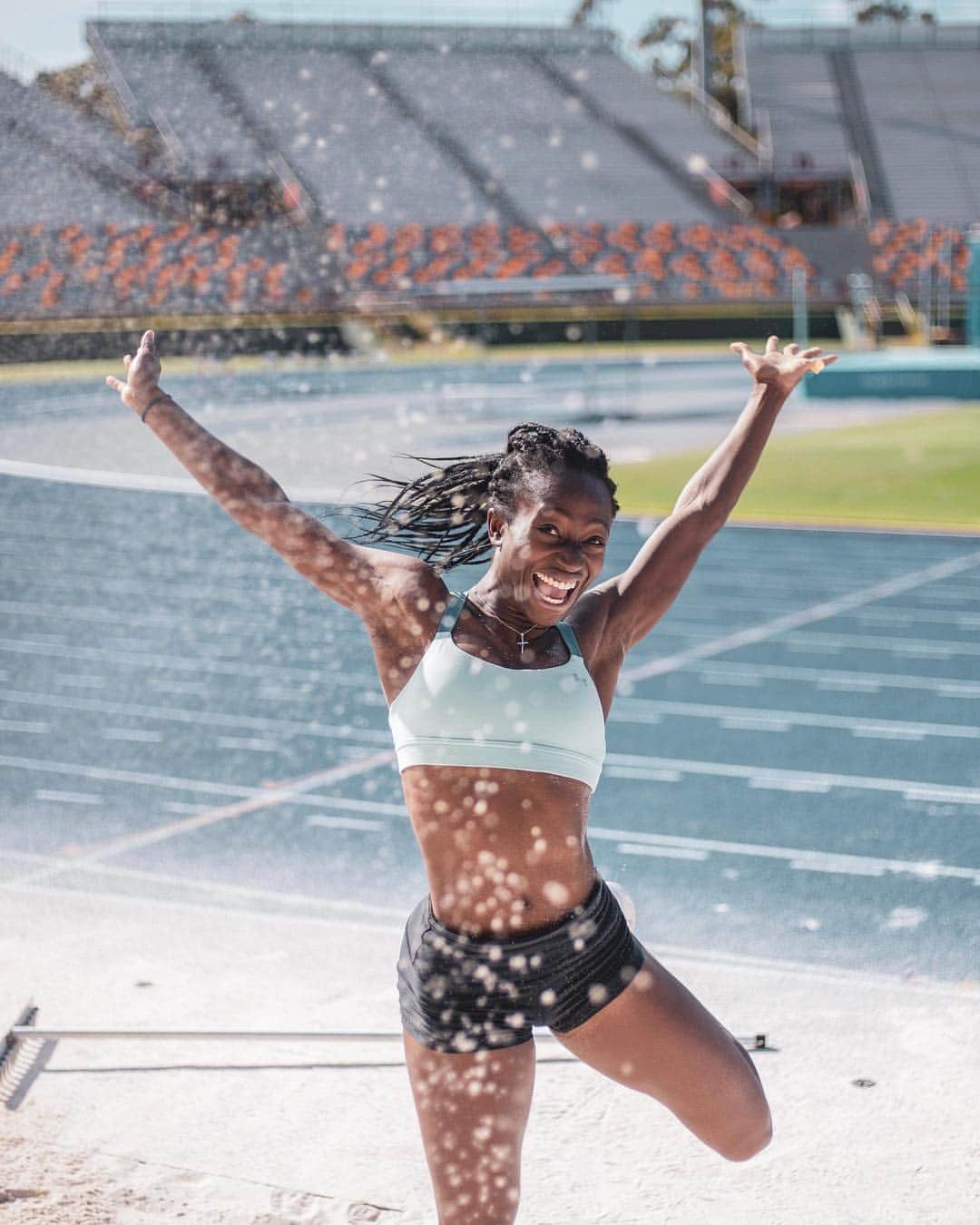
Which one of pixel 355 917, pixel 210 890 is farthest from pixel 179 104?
pixel 355 917

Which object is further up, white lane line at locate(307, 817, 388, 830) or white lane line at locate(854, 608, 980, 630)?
white lane line at locate(854, 608, 980, 630)

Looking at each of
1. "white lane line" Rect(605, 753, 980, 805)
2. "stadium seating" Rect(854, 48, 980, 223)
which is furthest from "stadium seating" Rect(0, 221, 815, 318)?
"stadium seating" Rect(854, 48, 980, 223)

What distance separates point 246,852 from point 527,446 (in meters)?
3.15

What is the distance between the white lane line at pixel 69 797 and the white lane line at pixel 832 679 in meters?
A: 2.57

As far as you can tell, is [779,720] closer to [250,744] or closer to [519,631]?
[250,744]

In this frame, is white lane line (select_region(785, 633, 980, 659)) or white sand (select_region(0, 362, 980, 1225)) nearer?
white sand (select_region(0, 362, 980, 1225))

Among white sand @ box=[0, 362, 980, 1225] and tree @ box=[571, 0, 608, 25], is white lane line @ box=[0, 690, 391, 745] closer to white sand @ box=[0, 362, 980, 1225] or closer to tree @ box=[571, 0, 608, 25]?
white sand @ box=[0, 362, 980, 1225]

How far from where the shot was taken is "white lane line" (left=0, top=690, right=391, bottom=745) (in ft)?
23.5

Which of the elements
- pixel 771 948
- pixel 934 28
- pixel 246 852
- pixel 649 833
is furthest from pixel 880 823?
pixel 934 28

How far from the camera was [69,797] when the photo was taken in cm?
621

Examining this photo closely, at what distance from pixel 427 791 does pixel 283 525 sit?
1.58 ft

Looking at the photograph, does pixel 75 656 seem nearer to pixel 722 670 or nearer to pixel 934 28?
pixel 722 670

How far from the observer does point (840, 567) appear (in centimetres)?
1145

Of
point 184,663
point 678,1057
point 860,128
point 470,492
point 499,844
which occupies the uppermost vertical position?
point 860,128
